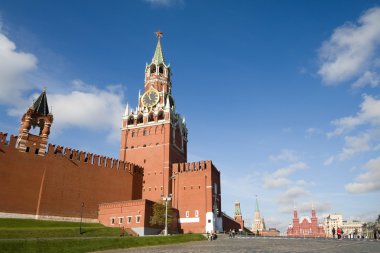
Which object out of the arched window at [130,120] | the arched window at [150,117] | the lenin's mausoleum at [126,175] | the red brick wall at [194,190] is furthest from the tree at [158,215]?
the arched window at [130,120]

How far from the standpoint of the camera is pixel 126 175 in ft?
171

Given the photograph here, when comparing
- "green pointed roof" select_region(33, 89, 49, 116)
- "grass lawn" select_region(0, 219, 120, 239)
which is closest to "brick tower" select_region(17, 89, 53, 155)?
"green pointed roof" select_region(33, 89, 49, 116)

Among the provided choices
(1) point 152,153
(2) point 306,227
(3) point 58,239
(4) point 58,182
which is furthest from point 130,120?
(2) point 306,227

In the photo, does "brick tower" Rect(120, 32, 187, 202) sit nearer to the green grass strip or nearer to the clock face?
→ the clock face

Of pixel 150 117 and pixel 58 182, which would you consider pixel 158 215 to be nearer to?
pixel 58 182

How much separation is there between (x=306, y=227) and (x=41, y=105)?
260 feet

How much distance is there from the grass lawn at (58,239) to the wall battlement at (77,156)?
27.1ft

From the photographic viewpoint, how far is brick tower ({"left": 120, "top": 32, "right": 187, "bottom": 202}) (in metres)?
53.8

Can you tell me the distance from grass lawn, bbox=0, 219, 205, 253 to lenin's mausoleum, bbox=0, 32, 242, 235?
9.79 ft

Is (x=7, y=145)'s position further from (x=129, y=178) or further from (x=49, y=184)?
(x=129, y=178)

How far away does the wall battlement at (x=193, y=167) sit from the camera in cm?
5119

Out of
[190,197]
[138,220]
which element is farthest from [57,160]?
[190,197]

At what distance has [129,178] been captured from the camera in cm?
5241

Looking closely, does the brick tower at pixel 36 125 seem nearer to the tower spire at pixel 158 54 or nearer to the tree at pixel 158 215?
the tree at pixel 158 215
